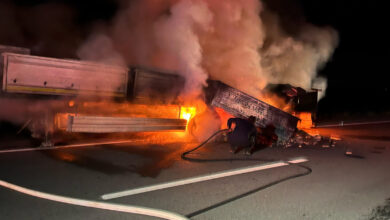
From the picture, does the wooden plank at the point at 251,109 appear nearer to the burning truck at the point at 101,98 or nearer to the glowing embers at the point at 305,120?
the burning truck at the point at 101,98

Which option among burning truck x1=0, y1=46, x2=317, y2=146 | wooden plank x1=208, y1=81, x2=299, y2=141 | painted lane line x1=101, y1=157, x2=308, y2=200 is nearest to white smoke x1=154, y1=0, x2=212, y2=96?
burning truck x1=0, y1=46, x2=317, y2=146

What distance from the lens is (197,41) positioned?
418 inches

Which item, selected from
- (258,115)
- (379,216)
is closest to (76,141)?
(258,115)

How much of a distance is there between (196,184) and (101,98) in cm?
476

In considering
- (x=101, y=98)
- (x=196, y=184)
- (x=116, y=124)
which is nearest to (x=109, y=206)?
(x=196, y=184)

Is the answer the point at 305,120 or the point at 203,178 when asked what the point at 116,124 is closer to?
the point at 203,178

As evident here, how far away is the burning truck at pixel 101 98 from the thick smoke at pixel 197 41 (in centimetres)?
90

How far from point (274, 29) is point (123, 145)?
9.71 metres

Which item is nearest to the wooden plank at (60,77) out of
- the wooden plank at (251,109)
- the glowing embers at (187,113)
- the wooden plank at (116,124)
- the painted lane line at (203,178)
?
the wooden plank at (116,124)

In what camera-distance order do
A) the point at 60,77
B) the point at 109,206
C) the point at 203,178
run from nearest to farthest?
the point at 109,206
the point at 203,178
the point at 60,77

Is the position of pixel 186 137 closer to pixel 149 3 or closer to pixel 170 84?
pixel 170 84

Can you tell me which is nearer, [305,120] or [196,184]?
[196,184]

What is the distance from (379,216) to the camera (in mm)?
4074

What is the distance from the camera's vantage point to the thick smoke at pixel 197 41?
10469 millimetres
